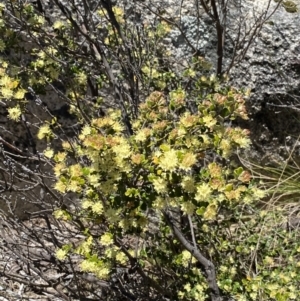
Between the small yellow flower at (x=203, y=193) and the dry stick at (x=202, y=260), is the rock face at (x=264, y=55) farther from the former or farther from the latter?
the small yellow flower at (x=203, y=193)

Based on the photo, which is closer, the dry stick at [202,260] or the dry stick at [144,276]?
the dry stick at [202,260]

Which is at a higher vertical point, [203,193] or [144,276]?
[203,193]

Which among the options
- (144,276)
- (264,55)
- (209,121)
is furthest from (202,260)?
(264,55)

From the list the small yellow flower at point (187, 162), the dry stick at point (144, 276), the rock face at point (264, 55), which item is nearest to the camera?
the small yellow flower at point (187, 162)

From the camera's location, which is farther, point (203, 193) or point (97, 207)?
point (97, 207)

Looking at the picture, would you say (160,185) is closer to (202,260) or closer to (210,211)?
(210,211)

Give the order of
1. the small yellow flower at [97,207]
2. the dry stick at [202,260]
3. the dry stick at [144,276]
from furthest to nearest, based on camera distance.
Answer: the dry stick at [144,276] → the dry stick at [202,260] → the small yellow flower at [97,207]

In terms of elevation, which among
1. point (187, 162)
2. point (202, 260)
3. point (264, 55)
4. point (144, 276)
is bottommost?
point (144, 276)

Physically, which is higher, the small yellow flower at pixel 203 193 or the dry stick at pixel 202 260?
the small yellow flower at pixel 203 193

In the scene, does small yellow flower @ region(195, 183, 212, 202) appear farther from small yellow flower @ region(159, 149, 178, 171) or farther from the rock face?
the rock face

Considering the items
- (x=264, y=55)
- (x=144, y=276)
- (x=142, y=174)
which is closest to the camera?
(x=142, y=174)

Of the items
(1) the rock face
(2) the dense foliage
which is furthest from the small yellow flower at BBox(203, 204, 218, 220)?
(1) the rock face

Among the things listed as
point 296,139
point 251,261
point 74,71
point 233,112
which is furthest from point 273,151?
point 233,112

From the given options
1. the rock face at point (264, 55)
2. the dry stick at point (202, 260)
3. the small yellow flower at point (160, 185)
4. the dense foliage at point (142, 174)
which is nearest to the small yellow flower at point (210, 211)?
the dense foliage at point (142, 174)
